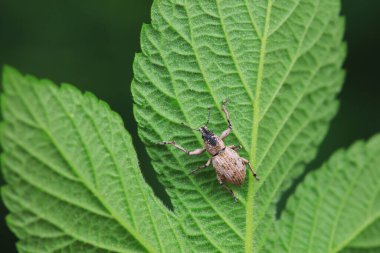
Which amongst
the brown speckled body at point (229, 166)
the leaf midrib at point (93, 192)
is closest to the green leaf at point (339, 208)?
the brown speckled body at point (229, 166)

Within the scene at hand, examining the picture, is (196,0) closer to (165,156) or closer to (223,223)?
(165,156)

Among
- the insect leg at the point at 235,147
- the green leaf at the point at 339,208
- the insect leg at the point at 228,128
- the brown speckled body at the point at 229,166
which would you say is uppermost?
the insect leg at the point at 228,128

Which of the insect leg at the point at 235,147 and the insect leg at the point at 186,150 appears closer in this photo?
the insect leg at the point at 186,150

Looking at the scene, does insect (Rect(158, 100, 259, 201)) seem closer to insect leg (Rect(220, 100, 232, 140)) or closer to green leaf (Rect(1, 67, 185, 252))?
insect leg (Rect(220, 100, 232, 140))

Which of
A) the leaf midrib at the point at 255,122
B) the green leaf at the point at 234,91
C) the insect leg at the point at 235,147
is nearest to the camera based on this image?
the green leaf at the point at 234,91

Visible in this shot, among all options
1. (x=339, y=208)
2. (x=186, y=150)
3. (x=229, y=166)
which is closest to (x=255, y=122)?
(x=229, y=166)

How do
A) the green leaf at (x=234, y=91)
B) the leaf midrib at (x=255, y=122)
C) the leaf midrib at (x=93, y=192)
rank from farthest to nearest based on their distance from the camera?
1. the leaf midrib at (x=255, y=122)
2. the green leaf at (x=234, y=91)
3. the leaf midrib at (x=93, y=192)

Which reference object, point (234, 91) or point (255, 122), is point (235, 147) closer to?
point (255, 122)

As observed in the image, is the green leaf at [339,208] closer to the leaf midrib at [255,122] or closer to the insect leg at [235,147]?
the leaf midrib at [255,122]
